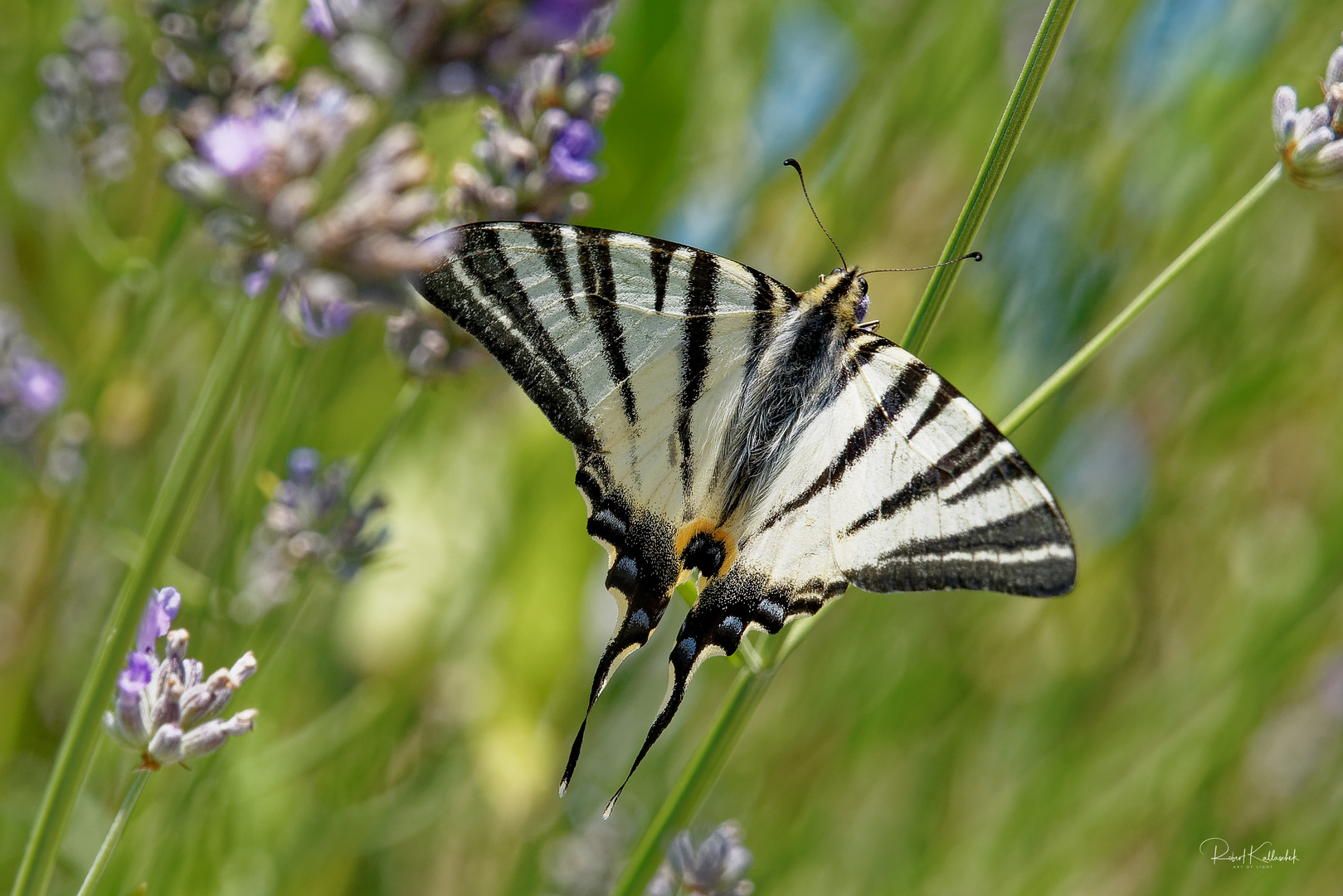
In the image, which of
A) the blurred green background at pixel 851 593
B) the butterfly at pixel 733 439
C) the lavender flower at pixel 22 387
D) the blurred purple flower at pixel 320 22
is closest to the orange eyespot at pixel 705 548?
the butterfly at pixel 733 439

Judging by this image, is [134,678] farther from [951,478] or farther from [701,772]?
[951,478]

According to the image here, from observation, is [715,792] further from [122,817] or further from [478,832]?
[122,817]

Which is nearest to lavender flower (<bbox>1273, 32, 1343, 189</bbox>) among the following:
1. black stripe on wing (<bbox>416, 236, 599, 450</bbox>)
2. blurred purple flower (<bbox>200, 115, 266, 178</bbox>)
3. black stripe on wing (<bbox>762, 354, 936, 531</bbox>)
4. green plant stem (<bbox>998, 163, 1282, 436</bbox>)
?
green plant stem (<bbox>998, 163, 1282, 436</bbox>)

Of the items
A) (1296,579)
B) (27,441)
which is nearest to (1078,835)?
(1296,579)

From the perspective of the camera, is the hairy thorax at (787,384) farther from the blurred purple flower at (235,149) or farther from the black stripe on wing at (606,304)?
the blurred purple flower at (235,149)

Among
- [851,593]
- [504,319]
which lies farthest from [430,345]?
[851,593]

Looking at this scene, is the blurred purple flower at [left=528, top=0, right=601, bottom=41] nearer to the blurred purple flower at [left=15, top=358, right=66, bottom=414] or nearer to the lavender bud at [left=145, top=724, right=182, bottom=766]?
the lavender bud at [left=145, top=724, right=182, bottom=766]

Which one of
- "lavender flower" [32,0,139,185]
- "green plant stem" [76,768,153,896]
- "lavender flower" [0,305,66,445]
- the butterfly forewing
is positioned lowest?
"green plant stem" [76,768,153,896]
